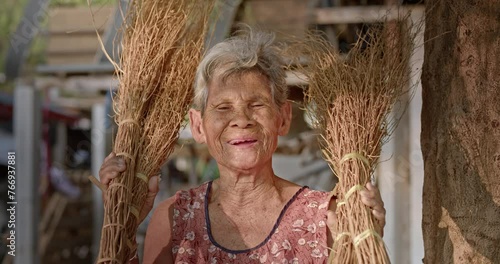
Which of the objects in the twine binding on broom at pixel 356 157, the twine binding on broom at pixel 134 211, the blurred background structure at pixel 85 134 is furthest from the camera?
the blurred background structure at pixel 85 134

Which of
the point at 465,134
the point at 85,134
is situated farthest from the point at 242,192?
the point at 85,134

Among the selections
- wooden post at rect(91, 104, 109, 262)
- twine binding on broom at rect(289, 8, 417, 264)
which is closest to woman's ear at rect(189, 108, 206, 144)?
twine binding on broom at rect(289, 8, 417, 264)

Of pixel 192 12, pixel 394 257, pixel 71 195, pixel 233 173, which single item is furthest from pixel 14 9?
pixel 233 173

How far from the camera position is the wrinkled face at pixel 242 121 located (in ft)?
7.38

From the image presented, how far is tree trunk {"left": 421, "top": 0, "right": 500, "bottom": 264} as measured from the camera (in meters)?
2.34

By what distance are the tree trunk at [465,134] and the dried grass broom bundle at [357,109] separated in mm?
131

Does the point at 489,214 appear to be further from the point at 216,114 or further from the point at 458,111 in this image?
the point at 216,114

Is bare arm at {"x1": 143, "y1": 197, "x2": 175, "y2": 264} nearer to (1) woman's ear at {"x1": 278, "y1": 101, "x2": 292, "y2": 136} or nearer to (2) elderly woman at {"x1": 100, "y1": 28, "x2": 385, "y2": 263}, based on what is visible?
(2) elderly woman at {"x1": 100, "y1": 28, "x2": 385, "y2": 263}

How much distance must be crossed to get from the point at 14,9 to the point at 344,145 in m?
6.23

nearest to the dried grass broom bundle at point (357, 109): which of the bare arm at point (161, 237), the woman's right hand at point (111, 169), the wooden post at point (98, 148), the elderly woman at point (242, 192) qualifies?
the elderly woman at point (242, 192)

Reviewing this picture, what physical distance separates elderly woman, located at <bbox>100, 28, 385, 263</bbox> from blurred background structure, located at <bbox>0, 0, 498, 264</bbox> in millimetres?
977

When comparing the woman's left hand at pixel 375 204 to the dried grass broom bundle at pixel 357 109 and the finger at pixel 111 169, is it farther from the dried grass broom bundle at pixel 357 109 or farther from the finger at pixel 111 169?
the finger at pixel 111 169

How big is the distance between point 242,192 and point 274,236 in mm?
180

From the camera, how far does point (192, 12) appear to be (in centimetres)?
268
